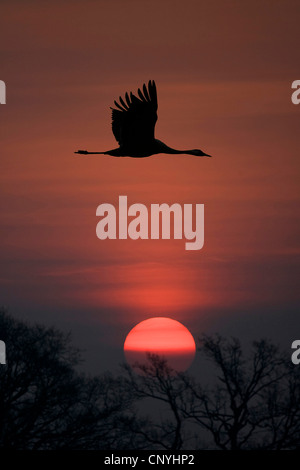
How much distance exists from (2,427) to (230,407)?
21.3ft

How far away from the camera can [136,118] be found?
21.8 meters

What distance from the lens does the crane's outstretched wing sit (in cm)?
2161

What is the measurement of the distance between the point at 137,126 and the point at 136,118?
0.15 meters

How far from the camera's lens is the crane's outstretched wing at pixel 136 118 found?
70.9ft

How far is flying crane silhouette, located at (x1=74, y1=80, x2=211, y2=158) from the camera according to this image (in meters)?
21.6

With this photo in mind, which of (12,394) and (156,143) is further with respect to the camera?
(12,394)

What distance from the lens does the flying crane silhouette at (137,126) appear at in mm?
21625

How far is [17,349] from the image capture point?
3444 centimetres

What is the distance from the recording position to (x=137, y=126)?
2184cm

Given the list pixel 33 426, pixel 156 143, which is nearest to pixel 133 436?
pixel 33 426
